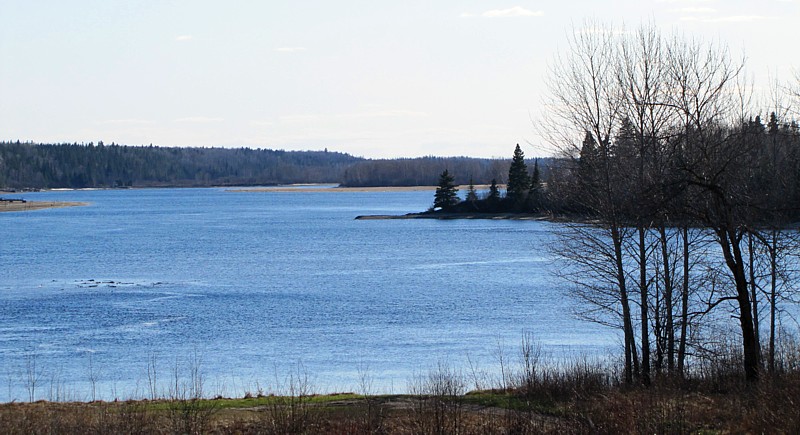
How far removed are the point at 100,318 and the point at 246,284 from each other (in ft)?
36.1

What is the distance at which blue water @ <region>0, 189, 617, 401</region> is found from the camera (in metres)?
23.7

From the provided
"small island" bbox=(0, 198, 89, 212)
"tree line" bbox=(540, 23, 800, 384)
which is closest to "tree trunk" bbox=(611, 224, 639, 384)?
"tree line" bbox=(540, 23, 800, 384)

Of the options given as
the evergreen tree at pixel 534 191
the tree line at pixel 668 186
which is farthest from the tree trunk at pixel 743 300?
the evergreen tree at pixel 534 191

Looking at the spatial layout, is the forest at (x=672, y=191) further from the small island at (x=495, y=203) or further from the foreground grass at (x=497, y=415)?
the small island at (x=495, y=203)

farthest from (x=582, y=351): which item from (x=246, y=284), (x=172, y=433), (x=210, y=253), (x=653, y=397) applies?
(x=210, y=253)

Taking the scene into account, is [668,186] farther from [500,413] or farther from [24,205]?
[24,205]

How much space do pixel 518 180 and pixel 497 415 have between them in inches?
2925

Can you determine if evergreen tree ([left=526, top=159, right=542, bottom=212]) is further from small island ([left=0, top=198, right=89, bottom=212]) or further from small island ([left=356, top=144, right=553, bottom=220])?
small island ([left=0, top=198, right=89, bottom=212])

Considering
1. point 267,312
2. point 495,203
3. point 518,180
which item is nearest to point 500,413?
point 267,312

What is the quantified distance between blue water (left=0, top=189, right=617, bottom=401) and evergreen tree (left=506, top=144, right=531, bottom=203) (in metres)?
18.7

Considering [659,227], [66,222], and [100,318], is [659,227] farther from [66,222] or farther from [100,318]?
[66,222]

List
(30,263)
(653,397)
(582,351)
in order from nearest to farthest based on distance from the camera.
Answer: (653,397) < (582,351) < (30,263)

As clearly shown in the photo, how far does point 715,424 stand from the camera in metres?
13.2

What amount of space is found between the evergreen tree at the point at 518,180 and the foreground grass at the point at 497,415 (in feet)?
221
